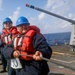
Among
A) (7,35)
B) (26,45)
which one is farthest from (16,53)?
(7,35)

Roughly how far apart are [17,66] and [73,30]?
1436 centimetres

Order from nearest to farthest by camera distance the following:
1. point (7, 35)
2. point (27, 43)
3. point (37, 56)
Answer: point (37, 56) → point (27, 43) → point (7, 35)

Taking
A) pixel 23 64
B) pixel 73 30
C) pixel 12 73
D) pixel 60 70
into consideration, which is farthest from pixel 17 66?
pixel 73 30

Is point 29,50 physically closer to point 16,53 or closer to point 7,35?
point 16,53

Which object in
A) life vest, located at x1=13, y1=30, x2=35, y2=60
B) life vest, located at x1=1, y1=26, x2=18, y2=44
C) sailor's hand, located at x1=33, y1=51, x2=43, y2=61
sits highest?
life vest, located at x1=1, y1=26, x2=18, y2=44

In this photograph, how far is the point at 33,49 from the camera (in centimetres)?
474

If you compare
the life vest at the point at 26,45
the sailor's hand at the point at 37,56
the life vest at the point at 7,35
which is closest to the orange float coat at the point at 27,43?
the life vest at the point at 26,45

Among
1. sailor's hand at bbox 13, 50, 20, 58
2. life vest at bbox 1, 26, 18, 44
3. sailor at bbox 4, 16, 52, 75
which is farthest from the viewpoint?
life vest at bbox 1, 26, 18, 44

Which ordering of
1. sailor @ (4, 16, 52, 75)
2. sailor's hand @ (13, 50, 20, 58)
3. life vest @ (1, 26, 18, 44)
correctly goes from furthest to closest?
life vest @ (1, 26, 18, 44)
sailor's hand @ (13, 50, 20, 58)
sailor @ (4, 16, 52, 75)

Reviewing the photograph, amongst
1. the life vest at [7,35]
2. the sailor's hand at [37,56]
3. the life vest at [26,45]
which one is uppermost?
the life vest at [7,35]

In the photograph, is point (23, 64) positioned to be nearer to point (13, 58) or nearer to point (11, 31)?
point (13, 58)

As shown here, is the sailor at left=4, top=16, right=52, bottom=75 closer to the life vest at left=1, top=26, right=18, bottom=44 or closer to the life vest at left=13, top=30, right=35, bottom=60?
the life vest at left=13, top=30, right=35, bottom=60

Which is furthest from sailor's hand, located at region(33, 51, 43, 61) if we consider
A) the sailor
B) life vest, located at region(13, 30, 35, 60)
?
life vest, located at region(13, 30, 35, 60)

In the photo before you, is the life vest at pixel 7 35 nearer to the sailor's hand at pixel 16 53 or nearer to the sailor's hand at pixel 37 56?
the sailor's hand at pixel 16 53
